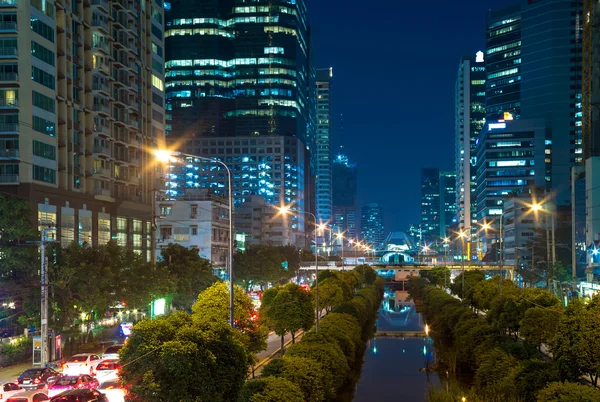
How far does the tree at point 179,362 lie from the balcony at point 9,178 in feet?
185

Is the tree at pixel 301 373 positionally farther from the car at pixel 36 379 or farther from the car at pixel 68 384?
the car at pixel 36 379

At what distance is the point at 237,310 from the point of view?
154 ft

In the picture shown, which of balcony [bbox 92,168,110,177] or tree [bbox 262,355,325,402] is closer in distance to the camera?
tree [bbox 262,355,325,402]

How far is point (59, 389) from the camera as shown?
1603 inches

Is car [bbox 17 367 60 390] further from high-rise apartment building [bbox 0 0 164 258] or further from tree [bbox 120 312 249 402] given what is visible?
high-rise apartment building [bbox 0 0 164 258]

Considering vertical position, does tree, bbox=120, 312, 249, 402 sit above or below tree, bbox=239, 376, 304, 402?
above

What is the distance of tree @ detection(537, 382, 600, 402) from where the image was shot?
92.4 ft

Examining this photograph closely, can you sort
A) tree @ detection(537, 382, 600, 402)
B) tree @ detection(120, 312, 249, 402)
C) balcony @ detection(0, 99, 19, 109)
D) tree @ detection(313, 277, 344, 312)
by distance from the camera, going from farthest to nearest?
tree @ detection(313, 277, 344, 312) → balcony @ detection(0, 99, 19, 109) → tree @ detection(537, 382, 600, 402) → tree @ detection(120, 312, 249, 402)

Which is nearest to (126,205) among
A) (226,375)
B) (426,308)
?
(426,308)

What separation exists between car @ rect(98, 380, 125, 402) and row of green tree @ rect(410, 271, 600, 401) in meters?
18.2

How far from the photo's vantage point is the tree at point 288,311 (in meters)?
61.3

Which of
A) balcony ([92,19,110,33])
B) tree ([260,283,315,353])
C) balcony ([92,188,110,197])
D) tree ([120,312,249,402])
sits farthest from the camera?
balcony ([92,19,110,33])

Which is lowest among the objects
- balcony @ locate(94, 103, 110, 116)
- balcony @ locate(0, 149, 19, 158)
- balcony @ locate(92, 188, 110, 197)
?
balcony @ locate(92, 188, 110, 197)

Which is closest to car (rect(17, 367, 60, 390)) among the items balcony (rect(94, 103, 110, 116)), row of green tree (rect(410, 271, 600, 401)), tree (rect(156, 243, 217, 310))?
row of green tree (rect(410, 271, 600, 401))
